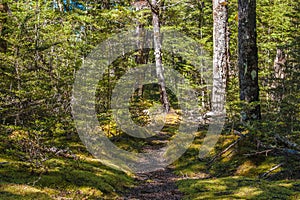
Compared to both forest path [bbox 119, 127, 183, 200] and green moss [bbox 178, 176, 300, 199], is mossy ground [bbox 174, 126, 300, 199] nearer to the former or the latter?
green moss [bbox 178, 176, 300, 199]

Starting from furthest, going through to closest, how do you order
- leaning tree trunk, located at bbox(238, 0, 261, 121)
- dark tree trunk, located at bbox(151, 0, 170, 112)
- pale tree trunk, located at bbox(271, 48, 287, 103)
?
dark tree trunk, located at bbox(151, 0, 170, 112) → pale tree trunk, located at bbox(271, 48, 287, 103) → leaning tree trunk, located at bbox(238, 0, 261, 121)

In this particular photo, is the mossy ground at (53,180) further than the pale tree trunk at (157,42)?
No

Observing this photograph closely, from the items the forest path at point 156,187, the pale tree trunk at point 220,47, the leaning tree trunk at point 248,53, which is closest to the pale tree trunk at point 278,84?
the leaning tree trunk at point 248,53

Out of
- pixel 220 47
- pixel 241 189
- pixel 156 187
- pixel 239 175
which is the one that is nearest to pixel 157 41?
pixel 220 47

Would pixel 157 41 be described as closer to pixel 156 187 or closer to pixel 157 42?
pixel 157 42

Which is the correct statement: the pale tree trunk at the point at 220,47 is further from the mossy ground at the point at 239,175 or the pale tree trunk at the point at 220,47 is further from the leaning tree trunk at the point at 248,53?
the leaning tree trunk at the point at 248,53

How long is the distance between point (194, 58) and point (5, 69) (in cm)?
1507

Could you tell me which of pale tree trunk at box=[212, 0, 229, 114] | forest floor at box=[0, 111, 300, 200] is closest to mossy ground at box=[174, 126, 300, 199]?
forest floor at box=[0, 111, 300, 200]

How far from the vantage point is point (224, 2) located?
10.6 meters

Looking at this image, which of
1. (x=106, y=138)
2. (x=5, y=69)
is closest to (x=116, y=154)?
(x=106, y=138)

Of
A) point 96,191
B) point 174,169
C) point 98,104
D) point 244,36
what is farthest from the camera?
point 98,104

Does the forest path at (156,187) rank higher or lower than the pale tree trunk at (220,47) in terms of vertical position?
lower

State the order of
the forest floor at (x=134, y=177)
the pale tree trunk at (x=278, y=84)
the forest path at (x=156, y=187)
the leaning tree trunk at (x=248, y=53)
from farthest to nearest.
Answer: the pale tree trunk at (x=278, y=84) → the leaning tree trunk at (x=248, y=53) → the forest path at (x=156, y=187) → the forest floor at (x=134, y=177)

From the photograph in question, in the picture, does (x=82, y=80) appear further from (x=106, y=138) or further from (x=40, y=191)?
(x=40, y=191)
